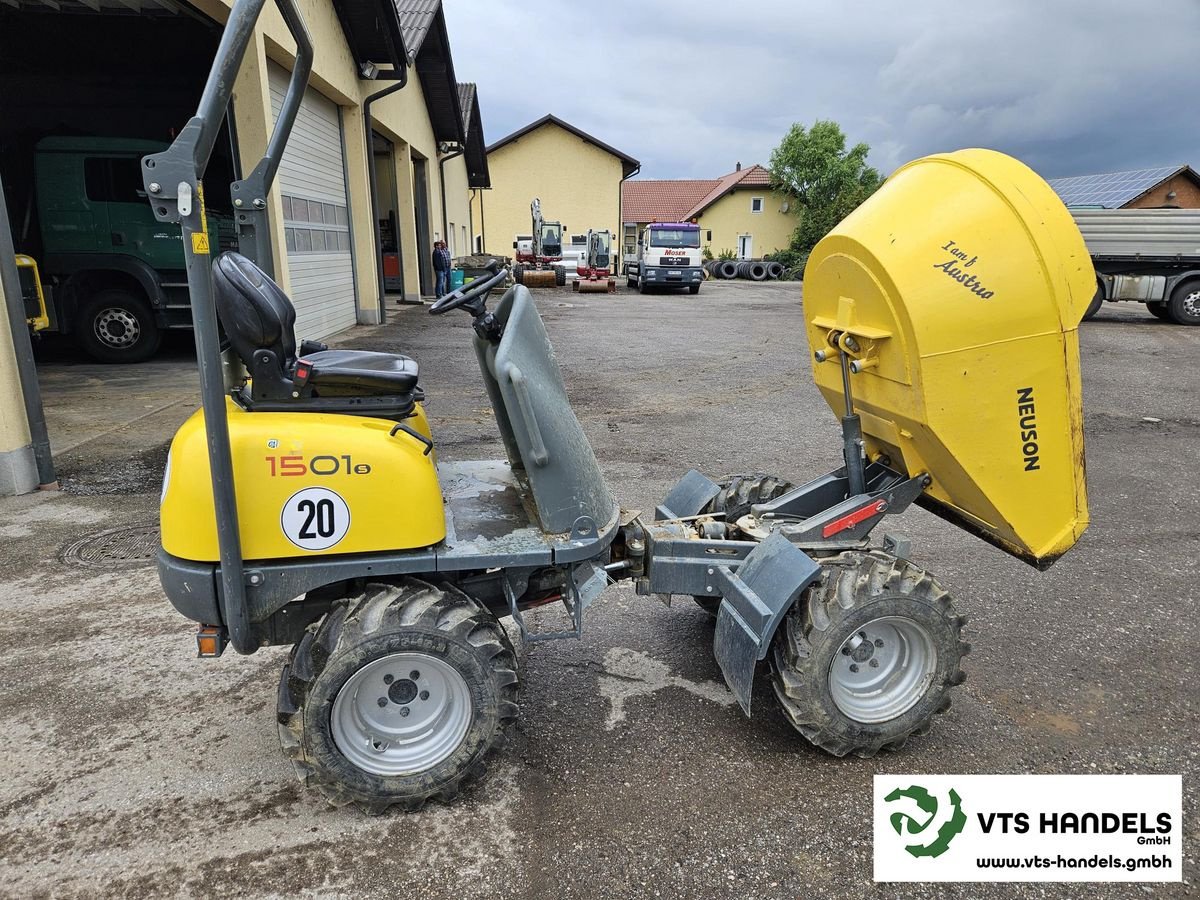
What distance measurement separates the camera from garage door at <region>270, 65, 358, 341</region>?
11.2m

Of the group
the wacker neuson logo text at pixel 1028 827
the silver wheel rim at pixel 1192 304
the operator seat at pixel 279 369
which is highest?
the operator seat at pixel 279 369

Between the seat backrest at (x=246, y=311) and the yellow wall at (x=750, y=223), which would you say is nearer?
the seat backrest at (x=246, y=311)

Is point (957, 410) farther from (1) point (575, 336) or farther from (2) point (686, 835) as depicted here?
(1) point (575, 336)

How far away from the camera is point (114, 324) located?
36.5 ft

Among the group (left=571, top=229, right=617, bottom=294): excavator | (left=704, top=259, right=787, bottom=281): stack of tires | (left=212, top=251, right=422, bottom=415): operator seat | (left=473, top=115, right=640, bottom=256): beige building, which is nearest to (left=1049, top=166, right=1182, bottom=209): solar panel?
(left=704, top=259, right=787, bottom=281): stack of tires

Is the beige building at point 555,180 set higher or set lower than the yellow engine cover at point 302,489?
higher

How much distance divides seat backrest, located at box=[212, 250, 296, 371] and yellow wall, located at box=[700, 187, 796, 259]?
4950 centimetres

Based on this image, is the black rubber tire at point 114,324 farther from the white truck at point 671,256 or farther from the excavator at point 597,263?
the excavator at point 597,263

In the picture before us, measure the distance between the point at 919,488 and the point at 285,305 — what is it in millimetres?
2465

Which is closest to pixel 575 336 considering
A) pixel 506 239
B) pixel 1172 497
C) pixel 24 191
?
pixel 24 191

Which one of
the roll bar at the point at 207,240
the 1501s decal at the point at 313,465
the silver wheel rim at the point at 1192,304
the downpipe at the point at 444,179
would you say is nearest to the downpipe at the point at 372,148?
the downpipe at the point at 444,179

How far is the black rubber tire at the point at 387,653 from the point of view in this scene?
2475mm

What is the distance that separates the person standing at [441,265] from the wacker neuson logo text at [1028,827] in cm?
2016

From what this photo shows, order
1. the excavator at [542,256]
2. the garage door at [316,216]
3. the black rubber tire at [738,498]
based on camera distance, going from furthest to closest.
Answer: the excavator at [542,256] < the garage door at [316,216] < the black rubber tire at [738,498]
